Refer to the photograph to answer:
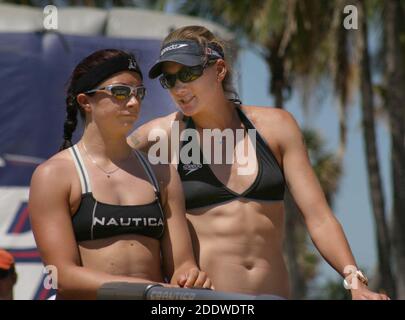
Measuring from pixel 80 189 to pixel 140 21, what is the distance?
5.68m

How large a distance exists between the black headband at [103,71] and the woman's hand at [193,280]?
2.66 feet

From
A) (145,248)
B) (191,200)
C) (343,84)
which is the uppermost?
(343,84)

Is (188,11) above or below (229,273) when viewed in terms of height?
above

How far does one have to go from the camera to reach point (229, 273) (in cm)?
461

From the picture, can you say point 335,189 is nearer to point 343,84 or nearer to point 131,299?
point 343,84

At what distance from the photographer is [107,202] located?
4074mm

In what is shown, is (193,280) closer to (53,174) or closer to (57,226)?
(57,226)

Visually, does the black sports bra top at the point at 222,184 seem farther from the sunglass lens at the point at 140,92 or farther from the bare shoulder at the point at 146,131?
the sunglass lens at the point at 140,92

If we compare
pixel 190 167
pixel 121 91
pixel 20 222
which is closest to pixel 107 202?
pixel 121 91

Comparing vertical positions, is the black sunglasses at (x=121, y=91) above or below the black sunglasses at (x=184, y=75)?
below

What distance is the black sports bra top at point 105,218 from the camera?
4043mm

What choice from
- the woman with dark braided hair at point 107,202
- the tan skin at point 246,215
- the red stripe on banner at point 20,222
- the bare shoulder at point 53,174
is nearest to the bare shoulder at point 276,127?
the tan skin at point 246,215

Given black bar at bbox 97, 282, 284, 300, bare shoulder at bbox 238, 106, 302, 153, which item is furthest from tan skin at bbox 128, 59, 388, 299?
black bar at bbox 97, 282, 284, 300
